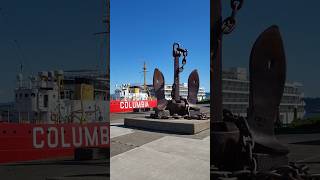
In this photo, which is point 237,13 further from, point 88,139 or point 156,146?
point 88,139

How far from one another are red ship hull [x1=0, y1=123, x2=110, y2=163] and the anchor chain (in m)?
0.78

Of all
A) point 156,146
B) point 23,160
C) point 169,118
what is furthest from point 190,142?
point 23,160

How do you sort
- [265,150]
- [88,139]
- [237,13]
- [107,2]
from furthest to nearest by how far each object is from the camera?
[265,150] → [88,139] → [237,13] → [107,2]

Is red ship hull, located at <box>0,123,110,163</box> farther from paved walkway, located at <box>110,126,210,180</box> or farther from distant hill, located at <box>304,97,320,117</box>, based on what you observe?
distant hill, located at <box>304,97,320,117</box>

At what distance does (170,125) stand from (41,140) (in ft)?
2.23

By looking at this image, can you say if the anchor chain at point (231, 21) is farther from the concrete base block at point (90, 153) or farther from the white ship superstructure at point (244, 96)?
the concrete base block at point (90, 153)

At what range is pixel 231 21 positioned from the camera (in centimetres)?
176

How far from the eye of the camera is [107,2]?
159cm

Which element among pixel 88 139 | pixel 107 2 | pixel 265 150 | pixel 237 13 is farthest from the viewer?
pixel 265 150

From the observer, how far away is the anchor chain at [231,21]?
176cm

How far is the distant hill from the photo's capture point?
1.92 meters

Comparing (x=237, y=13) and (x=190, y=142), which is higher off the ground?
(x=237, y=13)

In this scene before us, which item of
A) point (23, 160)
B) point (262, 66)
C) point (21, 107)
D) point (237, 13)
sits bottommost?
point (23, 160)

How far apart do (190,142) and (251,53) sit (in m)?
0.53
